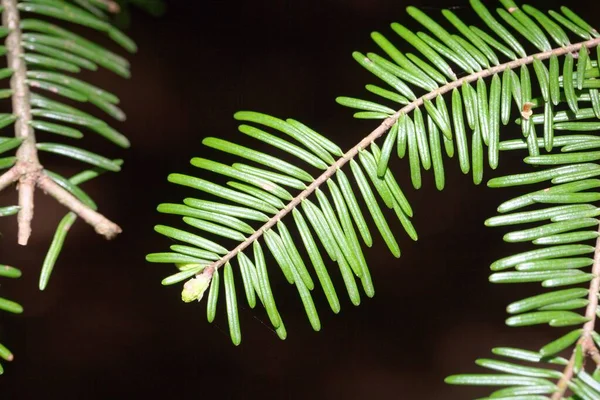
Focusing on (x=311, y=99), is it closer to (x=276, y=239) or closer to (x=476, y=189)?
(x=476, y=189)

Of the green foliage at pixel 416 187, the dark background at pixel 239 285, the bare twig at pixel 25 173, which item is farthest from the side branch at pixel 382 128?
the dark background at pixel 239 285

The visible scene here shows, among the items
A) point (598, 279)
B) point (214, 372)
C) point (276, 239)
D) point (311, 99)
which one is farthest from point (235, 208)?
point (214, 372)

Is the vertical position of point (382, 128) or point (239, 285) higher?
point (382, 128)

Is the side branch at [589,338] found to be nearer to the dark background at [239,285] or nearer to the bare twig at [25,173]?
the bare twig at [25,173]

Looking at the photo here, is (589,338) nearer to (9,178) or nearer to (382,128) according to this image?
(382,128)

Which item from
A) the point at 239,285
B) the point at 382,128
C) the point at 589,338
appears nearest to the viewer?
the point at 589,338

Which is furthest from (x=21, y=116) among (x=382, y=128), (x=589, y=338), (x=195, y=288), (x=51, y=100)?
(x=589, y=338)
